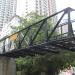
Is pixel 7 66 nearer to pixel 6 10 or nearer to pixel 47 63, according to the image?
pixel 47 63

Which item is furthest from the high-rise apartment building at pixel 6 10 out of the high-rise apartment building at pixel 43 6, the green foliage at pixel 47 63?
the green foliage at pixel 47 63

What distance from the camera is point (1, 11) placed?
195ft

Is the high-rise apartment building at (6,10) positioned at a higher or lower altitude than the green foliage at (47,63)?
higher

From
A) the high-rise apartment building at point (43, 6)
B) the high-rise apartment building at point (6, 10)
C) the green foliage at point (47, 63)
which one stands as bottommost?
the green foliage at point (47, 63)

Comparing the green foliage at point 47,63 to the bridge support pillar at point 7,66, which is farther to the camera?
the green foliage at point 47,63

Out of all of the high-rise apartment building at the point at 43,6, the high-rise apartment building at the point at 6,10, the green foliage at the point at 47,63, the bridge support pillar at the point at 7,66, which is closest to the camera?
the bridge support pillar at the point at 7,66

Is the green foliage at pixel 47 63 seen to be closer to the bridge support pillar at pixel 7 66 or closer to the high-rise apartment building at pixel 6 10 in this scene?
the bridge support pillar at pixel 7 66

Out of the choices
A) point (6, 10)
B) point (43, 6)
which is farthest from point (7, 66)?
point (6, 10)

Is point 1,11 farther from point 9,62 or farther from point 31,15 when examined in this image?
point 9,62

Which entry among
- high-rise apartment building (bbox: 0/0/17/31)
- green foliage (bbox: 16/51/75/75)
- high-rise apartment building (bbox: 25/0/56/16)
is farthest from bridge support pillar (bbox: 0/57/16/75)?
high-rise apartment building (bbox: 0/0/17/31)

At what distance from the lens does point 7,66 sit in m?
21.5

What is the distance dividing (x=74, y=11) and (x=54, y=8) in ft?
89.1

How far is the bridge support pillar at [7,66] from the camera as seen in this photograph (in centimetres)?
2119

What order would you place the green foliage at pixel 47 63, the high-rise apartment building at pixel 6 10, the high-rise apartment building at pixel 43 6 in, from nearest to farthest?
the green foliage at pixel 47 63 < the high-rise apartment building at pixel 43 6 < the high-rise apartment building at pixel 6 10
